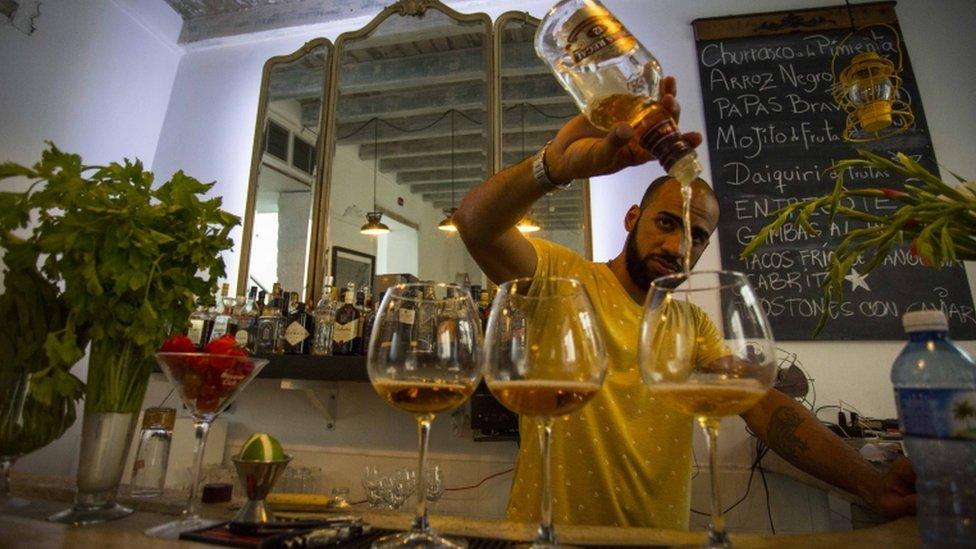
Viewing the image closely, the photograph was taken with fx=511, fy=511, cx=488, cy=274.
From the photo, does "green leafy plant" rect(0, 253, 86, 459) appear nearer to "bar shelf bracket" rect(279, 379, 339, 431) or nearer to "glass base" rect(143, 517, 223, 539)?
"glass base" rect(143, 517, 223, 539)

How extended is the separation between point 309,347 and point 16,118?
5.75 feet

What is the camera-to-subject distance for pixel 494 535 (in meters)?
0.63

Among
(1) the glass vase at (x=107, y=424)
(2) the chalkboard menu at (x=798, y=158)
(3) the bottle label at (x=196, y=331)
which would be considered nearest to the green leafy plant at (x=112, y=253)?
(1) the glass vase at (x=107, y=424)

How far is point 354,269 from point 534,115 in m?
1.16

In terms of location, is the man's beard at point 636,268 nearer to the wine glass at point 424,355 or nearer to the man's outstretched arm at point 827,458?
the man's outstretched arm at point 827,458

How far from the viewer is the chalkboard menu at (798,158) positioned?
6.75ft

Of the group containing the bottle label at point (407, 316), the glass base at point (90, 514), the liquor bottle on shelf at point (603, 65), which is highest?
the liquor bottle on shelf at point (603, 65)

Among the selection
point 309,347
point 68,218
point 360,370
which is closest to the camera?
point 68,218

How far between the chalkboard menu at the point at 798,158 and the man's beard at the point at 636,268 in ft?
3.22

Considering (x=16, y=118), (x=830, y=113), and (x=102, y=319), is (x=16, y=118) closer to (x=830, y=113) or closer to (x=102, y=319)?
(x=102, y=319)

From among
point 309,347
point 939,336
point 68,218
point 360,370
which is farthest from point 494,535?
point 309,347

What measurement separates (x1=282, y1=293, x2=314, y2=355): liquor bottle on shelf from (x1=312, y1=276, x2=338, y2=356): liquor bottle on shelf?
0.11 feet

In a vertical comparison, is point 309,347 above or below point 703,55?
below

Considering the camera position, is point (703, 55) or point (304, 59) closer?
point (703, 55)
